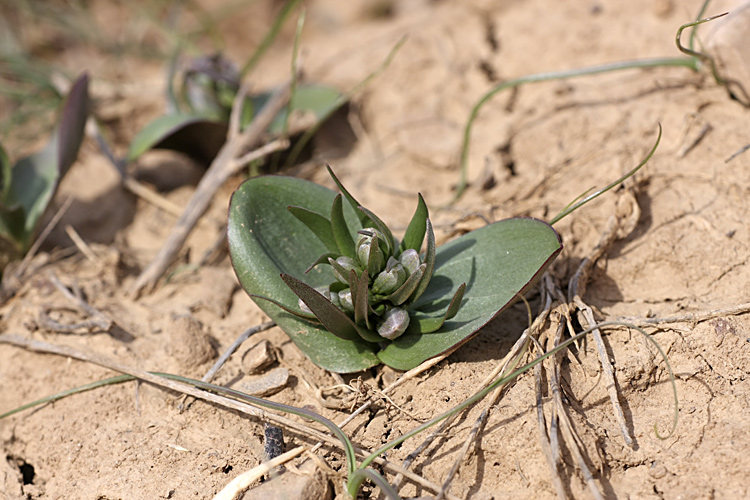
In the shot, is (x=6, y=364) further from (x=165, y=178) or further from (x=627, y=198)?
(x=627, y=198)

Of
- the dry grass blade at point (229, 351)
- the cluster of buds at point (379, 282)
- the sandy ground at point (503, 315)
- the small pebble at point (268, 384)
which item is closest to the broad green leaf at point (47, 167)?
the sandy ground at point (503, 315)

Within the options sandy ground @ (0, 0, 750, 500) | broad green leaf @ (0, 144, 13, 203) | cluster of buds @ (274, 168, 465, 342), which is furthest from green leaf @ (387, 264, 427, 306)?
broad green leaf @ (0, 144, 13, 203)

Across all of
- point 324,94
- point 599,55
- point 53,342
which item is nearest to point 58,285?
point 53,342

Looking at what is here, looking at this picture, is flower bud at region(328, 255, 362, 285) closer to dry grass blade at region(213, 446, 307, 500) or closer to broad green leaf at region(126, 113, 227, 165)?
dry grass blade at region(213, 446, 307, 500)

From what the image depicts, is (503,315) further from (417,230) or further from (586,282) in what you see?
(417,230)

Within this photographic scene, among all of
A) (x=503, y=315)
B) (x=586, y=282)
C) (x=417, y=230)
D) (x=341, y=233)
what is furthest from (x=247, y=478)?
(x=586, y=282)

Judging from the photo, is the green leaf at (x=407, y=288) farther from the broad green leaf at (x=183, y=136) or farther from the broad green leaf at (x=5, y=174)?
the broad green leaf at (x=5, y=174)
